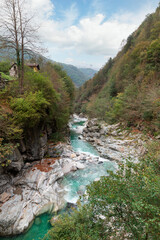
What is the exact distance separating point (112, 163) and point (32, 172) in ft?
29.1

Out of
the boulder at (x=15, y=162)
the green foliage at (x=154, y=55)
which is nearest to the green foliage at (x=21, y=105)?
the boulder at (x=15, y=162)

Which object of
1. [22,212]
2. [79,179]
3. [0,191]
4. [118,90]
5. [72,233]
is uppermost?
[118,90]

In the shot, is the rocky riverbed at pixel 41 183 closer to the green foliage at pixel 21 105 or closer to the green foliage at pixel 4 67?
the green foliage at pixel 21 105

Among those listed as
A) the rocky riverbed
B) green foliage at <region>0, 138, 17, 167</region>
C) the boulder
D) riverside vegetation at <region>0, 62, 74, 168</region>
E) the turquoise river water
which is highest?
riverside vegetation at <region>0, 62, 74, 168</region>

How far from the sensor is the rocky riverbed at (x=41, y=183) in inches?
278

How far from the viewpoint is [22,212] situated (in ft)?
24.0

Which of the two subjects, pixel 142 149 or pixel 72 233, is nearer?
pixel 72 233

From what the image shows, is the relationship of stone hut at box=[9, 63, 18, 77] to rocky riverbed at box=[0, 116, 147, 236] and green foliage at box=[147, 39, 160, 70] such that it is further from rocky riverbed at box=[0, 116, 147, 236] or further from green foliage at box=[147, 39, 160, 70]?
green foliage at box=[147, 39, 160, 70]

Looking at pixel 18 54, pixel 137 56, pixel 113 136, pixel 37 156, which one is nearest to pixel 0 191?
pixel 37 156

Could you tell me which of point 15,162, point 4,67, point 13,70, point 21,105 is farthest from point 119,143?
point 4,67

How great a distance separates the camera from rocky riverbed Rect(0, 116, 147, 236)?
7.07 metres

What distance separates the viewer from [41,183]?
9406 mm

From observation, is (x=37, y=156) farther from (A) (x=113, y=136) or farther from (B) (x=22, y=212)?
(A) (x=113, y=136)

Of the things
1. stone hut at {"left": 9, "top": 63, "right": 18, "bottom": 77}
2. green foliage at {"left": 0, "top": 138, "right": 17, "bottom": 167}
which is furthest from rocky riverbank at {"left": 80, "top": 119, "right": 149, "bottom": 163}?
stone hut at {"left": 9, "top": 63, "right": 18, "bottom": 77}
